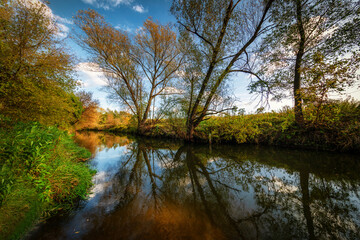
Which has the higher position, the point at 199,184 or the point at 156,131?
the point at 156,131

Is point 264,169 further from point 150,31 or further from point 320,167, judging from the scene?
point 150,31

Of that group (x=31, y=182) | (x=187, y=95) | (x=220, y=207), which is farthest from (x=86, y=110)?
(x=220, y=207)

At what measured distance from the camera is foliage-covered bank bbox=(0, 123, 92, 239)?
1.49 metres

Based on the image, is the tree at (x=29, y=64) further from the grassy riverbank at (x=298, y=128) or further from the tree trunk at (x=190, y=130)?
the grassy riverbank at (x=298, y=128)

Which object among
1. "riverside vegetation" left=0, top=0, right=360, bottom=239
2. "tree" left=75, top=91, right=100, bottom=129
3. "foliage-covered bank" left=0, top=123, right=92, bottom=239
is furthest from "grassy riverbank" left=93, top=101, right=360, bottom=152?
"tree" left=75, top=91, right=100, bottom=129

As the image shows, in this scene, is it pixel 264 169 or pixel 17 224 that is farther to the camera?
pixel 264 169

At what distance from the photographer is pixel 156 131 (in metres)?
15.0

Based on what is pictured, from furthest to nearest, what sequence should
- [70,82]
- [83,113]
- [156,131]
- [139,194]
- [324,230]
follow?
1. [83,113]
2. [156,131]
3. [70,82]
4. [139,194]
5. [324,230]

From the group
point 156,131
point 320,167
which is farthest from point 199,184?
point 156,131

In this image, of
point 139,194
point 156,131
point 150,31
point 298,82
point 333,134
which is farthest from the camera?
point 156,131

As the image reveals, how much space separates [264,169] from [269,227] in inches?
109

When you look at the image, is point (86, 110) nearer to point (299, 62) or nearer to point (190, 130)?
A: point (190, 130)

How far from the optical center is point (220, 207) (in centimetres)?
229

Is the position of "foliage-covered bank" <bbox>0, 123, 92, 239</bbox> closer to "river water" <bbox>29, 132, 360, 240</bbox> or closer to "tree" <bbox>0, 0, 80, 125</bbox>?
"river water" <bbox>29, 132, 360, 240</bbox>
